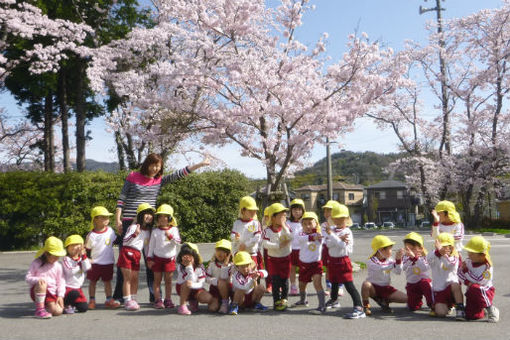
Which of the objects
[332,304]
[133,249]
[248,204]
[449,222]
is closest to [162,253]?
[133,249]

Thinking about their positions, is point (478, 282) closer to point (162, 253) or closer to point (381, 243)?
point (381, 243)

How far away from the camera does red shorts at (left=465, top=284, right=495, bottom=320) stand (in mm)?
4781

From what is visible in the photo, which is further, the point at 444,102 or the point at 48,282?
the point at 444,102

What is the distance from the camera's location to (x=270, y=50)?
9.49 metres

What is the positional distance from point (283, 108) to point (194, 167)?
9.75 feet

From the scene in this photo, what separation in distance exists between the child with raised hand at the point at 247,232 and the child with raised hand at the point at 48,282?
2208 mm

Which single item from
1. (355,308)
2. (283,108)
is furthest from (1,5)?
(355,308)

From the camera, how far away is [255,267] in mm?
5566

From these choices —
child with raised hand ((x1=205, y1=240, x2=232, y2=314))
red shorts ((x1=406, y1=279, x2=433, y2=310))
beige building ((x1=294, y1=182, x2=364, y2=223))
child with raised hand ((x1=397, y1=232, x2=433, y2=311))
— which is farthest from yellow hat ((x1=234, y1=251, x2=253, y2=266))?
beige building ((x1=294, y1=182, x2=364, y2=223))

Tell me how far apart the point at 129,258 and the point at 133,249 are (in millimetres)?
128

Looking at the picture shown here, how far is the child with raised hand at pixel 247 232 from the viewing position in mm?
5730

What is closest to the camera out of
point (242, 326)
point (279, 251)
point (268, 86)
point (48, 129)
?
point (242, 326)

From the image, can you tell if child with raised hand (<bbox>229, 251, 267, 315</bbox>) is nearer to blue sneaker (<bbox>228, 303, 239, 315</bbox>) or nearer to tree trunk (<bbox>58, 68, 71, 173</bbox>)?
blue sneaker (<bbox>228, 303, 239, 315</bbox>)

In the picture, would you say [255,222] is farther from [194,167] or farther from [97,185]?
[97,185]
